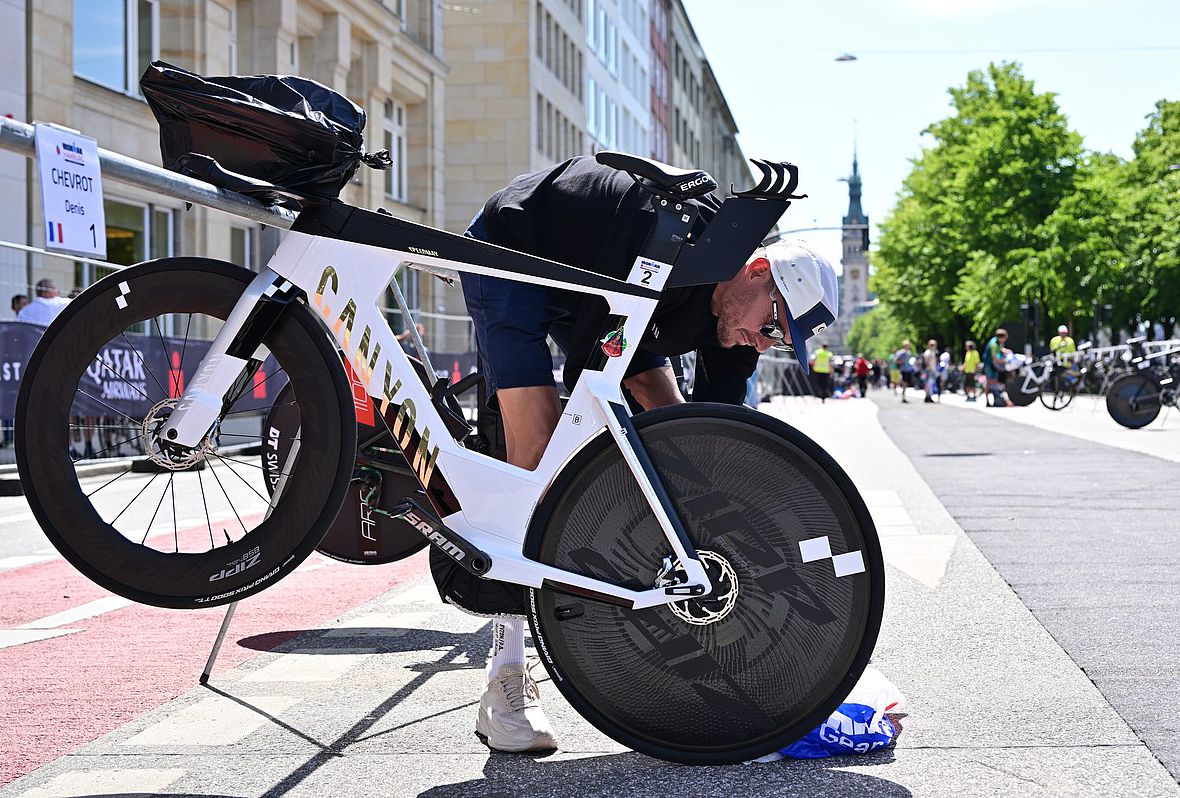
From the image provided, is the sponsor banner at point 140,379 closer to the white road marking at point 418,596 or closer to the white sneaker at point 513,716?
the white sneaker at point 513,716

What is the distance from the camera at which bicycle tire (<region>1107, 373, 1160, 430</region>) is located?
20938 millimetres

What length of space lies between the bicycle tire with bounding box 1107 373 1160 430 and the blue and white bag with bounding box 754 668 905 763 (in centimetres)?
1874

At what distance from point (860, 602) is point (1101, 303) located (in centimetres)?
4955

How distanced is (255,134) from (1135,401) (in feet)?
65.3

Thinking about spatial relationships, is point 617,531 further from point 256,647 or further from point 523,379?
point 256,647

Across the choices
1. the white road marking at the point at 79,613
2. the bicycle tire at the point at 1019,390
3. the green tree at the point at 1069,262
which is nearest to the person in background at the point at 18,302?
the white road marking at the point at 79,613

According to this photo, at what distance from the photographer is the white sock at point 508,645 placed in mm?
3736

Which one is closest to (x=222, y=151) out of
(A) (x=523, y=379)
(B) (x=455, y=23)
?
(A) (x=523, y=379)

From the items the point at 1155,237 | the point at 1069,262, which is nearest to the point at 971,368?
the point at 1069,262

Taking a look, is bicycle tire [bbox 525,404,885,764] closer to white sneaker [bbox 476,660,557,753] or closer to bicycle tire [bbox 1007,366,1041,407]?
white sneaker [bbox 476,660,557,753]

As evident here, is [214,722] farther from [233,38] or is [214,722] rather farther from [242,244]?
[233,38]

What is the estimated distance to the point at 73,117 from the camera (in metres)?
19.5

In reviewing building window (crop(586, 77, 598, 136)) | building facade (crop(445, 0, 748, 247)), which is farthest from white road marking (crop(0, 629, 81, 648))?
building window (crop(586, 77, 598, 136))

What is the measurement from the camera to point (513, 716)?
11.8ft
